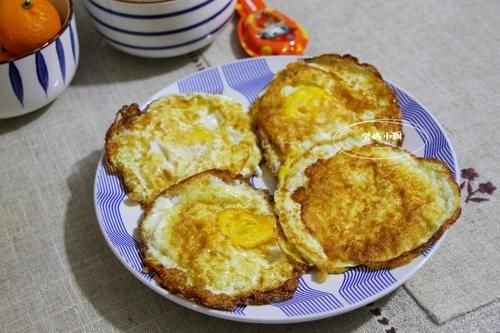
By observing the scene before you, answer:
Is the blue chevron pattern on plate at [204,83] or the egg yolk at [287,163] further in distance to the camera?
the blue chevron pattern on plate at [204,83]

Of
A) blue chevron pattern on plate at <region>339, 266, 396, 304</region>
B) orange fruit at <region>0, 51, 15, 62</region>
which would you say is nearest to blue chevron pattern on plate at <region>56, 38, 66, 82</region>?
orange fruit at <region>0, 51, 15, 62</region>

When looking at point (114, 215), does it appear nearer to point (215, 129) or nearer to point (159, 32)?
point (215, 129)

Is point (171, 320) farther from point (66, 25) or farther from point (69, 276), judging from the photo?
point (66, 25)

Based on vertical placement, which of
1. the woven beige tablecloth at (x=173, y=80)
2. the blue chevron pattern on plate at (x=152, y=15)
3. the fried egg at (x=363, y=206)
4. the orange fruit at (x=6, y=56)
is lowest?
the woven beige tablecloth at (x=173, y=80)

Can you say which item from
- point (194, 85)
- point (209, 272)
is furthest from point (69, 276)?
point (194, 85)

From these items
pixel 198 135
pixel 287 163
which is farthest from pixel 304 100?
pixel 198 135

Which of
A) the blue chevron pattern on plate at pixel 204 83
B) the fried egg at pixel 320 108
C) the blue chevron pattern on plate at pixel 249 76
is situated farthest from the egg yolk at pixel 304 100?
the blue chevron pattern on plate at pixel 204 83

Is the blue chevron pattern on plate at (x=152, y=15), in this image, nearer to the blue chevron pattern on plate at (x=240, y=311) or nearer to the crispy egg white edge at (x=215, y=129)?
the crispy egg white edge at (x=215, y=129)
